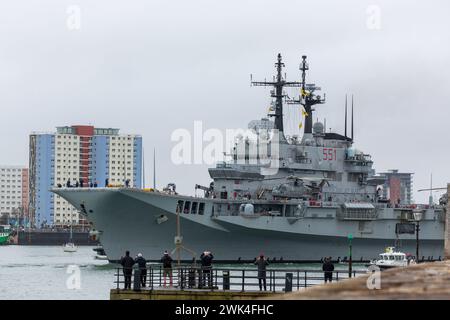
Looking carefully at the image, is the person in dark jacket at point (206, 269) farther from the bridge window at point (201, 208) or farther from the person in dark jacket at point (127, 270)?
the bridge window at point (201, 208)

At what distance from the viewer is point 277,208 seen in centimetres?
7756

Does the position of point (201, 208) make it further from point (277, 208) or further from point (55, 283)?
point (55, 283)

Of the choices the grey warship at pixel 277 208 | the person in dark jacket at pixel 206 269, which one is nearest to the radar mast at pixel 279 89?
the grey warship at pixel 277 208

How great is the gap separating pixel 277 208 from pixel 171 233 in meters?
8.40

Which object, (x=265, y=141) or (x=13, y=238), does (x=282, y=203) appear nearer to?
(x=265, y=141)

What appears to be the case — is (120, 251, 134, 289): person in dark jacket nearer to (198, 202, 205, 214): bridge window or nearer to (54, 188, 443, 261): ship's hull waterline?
(54, 188, 443, 261): ship's hull waterline

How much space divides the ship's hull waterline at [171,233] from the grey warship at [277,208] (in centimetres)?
6

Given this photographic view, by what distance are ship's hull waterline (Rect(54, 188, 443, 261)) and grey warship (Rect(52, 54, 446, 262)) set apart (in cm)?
6

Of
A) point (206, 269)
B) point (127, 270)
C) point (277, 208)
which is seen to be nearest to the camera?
point (206, 269)

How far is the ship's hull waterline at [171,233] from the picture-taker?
235 ft

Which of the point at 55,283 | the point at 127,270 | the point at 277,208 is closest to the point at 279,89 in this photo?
the point at 277,208

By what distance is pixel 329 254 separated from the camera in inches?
3091
